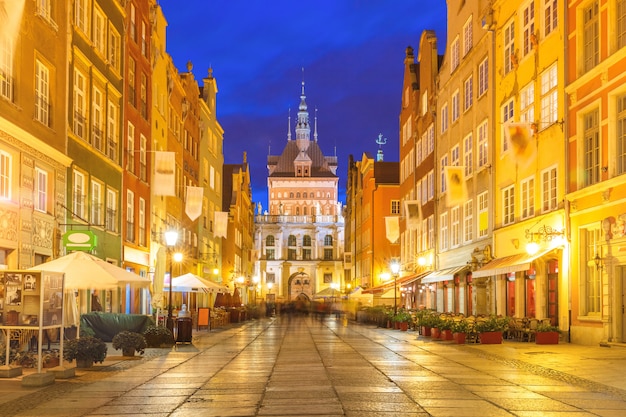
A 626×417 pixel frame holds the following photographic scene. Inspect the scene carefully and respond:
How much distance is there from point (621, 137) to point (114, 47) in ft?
66.5

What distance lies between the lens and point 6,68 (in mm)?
22422


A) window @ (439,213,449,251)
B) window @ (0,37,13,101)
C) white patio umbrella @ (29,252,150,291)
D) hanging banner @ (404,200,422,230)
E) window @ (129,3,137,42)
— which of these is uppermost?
window @ (129,3,137,42)

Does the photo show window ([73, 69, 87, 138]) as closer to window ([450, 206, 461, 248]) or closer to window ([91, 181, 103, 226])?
window ([91, 181, 103, 226])

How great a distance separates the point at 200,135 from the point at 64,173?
1354 inches

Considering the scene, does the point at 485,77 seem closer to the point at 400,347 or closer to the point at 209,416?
the point at 400,347

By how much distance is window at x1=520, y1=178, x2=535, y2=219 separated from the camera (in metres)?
30.7

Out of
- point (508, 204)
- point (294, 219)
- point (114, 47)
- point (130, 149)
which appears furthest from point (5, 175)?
point (294, 219)

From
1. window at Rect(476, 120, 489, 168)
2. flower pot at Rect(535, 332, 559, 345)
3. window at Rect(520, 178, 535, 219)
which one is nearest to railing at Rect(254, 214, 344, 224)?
window at Rect(476, 120, 489, 168)

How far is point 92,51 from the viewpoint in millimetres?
30641

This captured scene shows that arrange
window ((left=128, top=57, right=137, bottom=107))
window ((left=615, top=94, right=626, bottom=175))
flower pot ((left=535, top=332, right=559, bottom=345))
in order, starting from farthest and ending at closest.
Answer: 1. window ((left=128, top=57, right=137, bottom=107))
2. flower pot ((left=535, top=332, right=559, bottom=345))
3. window ((left=615, top=94, right=626, bottom=175))

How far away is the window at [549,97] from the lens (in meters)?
28.3

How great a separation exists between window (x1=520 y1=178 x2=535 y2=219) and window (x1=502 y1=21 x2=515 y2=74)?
15.8ft

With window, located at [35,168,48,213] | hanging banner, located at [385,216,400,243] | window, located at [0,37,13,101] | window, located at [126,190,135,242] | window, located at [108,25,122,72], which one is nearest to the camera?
window, located at [0,37,13,101]

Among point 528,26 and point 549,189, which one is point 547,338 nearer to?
point 549,189
